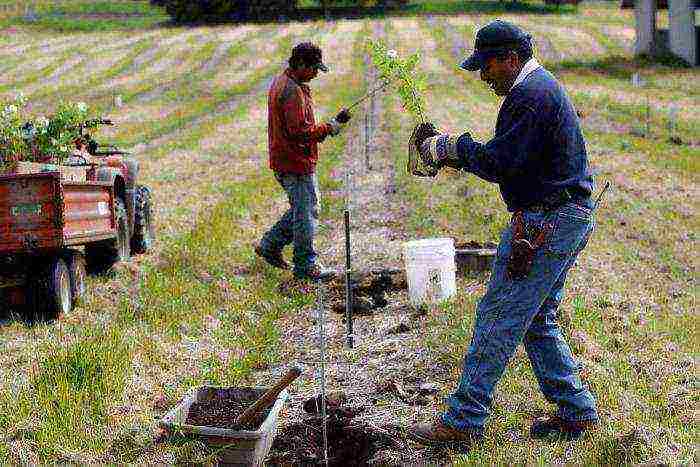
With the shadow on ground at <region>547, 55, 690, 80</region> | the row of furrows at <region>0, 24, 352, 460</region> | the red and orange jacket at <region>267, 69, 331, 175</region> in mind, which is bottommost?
the shadow on ground at <region>547, 55, 690, 80</region>

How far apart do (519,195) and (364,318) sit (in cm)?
344

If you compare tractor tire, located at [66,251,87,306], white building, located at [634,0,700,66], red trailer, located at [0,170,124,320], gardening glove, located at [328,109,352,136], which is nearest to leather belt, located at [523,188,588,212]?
gardening glove, located at [328,109,352,136]

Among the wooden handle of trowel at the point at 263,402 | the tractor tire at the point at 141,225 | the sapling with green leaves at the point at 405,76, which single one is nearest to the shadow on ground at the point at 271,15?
the tractor tire at the point at 141,225

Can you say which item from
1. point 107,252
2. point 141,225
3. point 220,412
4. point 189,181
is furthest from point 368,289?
point 189,181

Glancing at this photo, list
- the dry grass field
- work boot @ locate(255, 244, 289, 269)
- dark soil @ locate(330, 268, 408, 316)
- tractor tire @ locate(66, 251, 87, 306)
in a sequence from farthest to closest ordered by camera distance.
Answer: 1. work boot @ locate(255, 244, 289, 269)
2. tractor tire @ locate(66, 251, 87, 306)
3. dark soil @ locate(330, 268, 408, 316)
4. the dry grass field

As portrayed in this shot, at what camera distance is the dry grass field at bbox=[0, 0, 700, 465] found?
5.54m

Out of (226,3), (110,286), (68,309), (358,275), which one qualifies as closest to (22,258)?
(68,309)

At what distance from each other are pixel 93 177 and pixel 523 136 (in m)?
6.12

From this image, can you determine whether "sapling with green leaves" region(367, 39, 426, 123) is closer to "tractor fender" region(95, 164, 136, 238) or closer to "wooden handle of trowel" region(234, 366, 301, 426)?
"wooden handle of trowel" region(234, 366, 301, 426)

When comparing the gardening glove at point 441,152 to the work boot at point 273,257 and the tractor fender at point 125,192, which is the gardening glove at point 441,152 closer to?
the work boot at point 273,257

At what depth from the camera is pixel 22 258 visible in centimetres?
853

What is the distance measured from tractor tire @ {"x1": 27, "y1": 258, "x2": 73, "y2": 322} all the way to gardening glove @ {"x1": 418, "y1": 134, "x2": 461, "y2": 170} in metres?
4.19

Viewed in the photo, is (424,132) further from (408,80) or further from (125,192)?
(125,192)

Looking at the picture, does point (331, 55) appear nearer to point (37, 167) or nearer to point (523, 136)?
point (37, 167)
